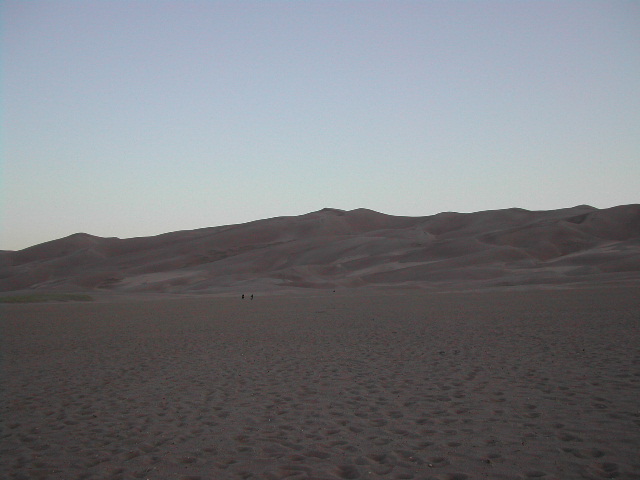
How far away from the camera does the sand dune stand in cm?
5525

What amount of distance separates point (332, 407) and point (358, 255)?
6874 cm

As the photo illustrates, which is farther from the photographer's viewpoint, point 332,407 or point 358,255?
point 358,255

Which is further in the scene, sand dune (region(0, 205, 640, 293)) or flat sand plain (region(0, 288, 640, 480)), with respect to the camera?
sand dune (region(0, 205, 640, 293))

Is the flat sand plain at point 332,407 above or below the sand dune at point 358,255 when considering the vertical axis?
below

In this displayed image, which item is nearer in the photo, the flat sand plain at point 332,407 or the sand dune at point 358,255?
the flat sand plain at point 332,407

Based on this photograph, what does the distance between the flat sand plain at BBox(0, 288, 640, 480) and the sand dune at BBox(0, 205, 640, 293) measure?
35.8 m

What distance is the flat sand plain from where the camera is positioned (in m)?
5.84

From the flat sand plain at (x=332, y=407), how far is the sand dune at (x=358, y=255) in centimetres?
3583

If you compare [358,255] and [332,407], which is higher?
[358,255]

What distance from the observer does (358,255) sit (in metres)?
76.6

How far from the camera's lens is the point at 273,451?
20.6ft

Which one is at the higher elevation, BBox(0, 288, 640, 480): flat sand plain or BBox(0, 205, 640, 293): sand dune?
BBox(0, 205, 640, 293): sand dune

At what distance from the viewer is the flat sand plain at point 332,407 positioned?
5836mm

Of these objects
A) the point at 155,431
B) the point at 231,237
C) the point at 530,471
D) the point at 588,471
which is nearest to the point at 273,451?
the point at 155,431
